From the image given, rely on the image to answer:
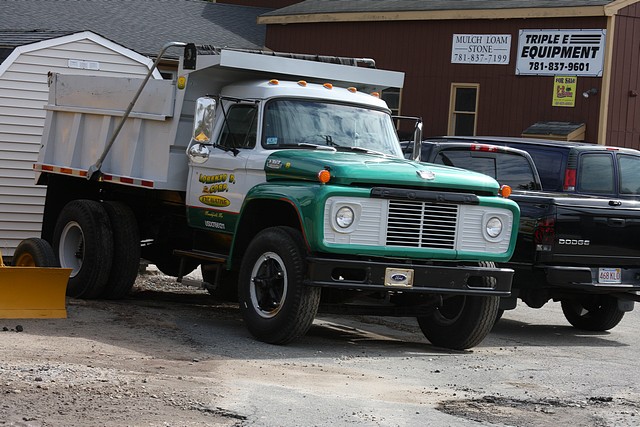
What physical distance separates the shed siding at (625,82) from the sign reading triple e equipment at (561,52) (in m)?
0.40

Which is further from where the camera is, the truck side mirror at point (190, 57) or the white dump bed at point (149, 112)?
the white dump bed at point (149, 112)

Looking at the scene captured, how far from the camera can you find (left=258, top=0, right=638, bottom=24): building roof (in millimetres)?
25188

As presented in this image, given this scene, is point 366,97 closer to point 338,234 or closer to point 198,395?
point 338,234

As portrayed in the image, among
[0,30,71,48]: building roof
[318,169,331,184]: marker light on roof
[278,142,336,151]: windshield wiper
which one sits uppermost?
[0,30,71,48]: building roof

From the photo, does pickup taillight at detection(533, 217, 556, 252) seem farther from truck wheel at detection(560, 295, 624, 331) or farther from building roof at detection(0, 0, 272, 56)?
building roof at detection(0, 0, 272, 56)

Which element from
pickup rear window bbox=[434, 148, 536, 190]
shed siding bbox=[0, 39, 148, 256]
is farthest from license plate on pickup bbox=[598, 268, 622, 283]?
shed siding bbox=[0, 39, 148, 256]

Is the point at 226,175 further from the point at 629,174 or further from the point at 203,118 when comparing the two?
the point at 629,174

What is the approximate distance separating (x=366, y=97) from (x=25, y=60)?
5806 mm

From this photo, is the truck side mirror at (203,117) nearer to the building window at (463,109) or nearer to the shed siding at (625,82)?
the shed siding at (625,82)

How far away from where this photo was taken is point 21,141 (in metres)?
16.0

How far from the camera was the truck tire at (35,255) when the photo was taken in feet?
41.3

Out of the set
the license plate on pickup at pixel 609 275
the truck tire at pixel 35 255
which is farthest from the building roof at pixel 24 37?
the license plate on pickup at pixel 609 275

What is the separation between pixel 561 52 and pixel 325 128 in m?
15.0

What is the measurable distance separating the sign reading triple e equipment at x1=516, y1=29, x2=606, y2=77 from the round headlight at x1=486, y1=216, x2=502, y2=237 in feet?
49.1
